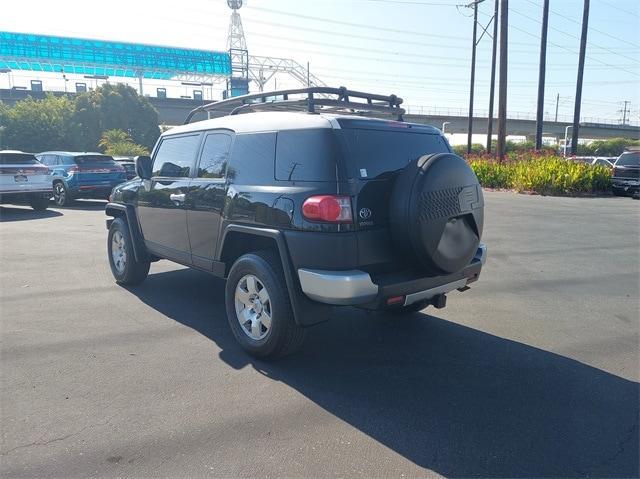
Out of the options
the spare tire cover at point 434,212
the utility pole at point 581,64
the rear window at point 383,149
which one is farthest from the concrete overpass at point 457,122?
the spare tire cover at point 434,212

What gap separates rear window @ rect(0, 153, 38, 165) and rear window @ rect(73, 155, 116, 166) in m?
1.52

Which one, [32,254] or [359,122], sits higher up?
[359,122]

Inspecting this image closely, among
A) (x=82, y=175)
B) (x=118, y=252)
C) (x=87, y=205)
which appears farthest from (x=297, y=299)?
(x=87, y=205)

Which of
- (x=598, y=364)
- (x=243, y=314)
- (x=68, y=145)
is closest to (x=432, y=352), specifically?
(x=598, y=364)

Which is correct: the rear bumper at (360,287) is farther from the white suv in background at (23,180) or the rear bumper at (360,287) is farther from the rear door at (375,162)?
the white suv in background at (23,180)

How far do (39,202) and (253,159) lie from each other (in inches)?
486

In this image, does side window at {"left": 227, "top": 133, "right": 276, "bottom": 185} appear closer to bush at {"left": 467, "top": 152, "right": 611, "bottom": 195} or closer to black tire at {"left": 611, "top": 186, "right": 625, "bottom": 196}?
bush at {"left": 467, "top": 152, "right": 611, "bottom": 195}

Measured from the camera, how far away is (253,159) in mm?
4234

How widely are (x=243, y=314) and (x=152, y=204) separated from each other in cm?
210

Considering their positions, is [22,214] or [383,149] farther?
[22,214]

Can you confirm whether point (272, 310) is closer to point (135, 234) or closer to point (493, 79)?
point (135, 234)

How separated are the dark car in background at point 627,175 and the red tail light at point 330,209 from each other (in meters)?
19.2

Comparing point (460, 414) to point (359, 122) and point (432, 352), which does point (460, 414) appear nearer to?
point (432, 352)

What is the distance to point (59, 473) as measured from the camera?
269cm
